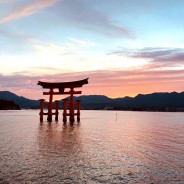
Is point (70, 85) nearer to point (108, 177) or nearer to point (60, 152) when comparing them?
point (60, 152)

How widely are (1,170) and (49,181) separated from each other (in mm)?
2178

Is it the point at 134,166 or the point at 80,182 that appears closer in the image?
the point at 80,182

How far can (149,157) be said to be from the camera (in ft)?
38.5

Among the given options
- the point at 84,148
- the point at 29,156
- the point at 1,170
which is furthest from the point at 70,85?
the point at 1,170

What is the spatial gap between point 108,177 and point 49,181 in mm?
1950

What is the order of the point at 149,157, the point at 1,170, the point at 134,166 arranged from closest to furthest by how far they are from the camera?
1. the point at 1,170
2. the point at 134,166
3. the point at 149,157

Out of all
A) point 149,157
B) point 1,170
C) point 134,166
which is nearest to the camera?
point 1,170

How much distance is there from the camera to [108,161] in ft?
35.1

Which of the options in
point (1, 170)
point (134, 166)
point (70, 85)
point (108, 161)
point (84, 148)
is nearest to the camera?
point (1, 170)

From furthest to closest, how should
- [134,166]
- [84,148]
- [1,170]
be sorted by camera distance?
[84,148] < [134,166] < [1,170]

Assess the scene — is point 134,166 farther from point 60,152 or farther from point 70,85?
point 70,85

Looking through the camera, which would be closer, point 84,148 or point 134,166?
point 134,166

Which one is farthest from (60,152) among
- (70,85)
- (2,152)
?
(70,85)

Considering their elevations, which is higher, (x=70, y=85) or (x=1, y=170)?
(x=70, y=85)
